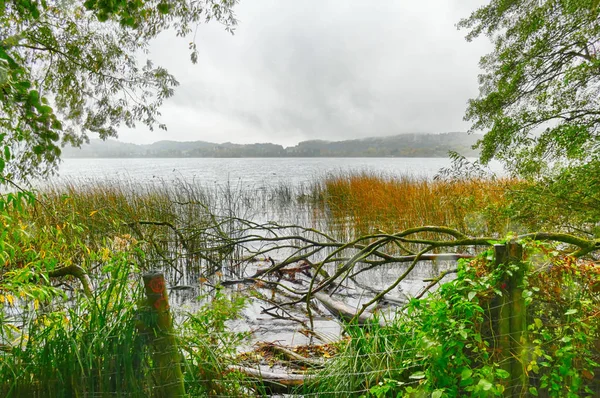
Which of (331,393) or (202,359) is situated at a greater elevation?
(202,359)

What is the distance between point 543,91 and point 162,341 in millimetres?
5399

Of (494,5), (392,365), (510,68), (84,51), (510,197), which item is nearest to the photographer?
(392,365)

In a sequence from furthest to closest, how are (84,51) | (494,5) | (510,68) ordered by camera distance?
1. (494,5)
2. (510,68)
3. (84,51)

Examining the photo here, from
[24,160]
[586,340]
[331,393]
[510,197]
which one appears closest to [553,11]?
[510,197]

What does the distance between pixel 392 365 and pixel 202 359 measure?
31.8 inches

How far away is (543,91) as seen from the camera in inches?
191

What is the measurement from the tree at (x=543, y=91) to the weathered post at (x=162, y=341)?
13.4ft

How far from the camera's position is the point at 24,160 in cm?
427

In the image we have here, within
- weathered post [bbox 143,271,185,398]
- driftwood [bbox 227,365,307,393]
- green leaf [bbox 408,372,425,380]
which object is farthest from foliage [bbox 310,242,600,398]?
weathered post [bbox 143,271,185,398]

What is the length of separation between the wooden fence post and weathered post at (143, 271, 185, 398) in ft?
3.81

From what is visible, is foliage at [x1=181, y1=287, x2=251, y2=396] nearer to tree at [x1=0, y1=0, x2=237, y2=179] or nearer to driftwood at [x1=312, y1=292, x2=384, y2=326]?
driftwood at [x1=312, y1=292, x2=384, y2=326]

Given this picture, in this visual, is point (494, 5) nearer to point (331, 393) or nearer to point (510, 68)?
point (510, 68)

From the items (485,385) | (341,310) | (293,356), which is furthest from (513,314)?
(341,310)

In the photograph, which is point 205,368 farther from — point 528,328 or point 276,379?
point 528,328
